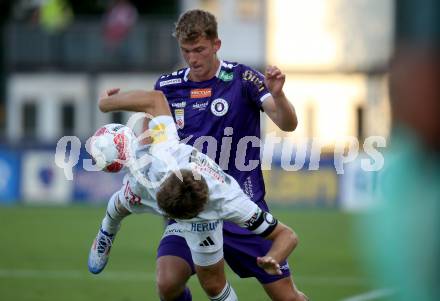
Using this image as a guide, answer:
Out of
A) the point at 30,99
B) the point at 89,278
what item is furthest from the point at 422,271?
the point at 30,99

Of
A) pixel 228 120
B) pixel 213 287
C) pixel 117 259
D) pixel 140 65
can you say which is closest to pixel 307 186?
pixel 117 259

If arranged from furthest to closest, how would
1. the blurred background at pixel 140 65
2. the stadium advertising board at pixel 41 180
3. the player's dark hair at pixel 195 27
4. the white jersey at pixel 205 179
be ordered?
1. the blurred background at pixel 140 65
2. the stadium advertising board at pixel 41 180
3. the player's dark hair at pixel 195 27
4. the white jersey at pixel 205 179

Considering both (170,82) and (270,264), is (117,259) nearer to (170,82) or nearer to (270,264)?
(170,82)

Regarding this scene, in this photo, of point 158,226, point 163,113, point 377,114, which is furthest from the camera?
point 377,114

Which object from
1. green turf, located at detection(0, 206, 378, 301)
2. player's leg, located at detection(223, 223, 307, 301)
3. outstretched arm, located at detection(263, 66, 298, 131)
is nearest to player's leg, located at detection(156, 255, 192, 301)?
player's leg, located at detection(223, 223, 307, 301)

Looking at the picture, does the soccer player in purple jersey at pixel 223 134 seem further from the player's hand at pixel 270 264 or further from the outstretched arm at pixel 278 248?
the player's hand at pixel 270 264

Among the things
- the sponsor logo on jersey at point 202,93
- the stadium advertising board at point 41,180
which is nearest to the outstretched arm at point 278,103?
the sponsor logo on jersey at point 202,93

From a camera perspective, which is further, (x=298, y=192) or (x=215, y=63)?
(x=298, y=192)

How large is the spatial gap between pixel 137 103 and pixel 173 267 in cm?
108

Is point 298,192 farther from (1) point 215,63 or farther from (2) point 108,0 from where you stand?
(2) point 108,0

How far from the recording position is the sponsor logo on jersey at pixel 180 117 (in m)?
6.41

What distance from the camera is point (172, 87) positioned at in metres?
6.47

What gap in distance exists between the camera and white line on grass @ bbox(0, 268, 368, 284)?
452 inches

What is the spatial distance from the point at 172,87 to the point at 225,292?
1.32 meters
